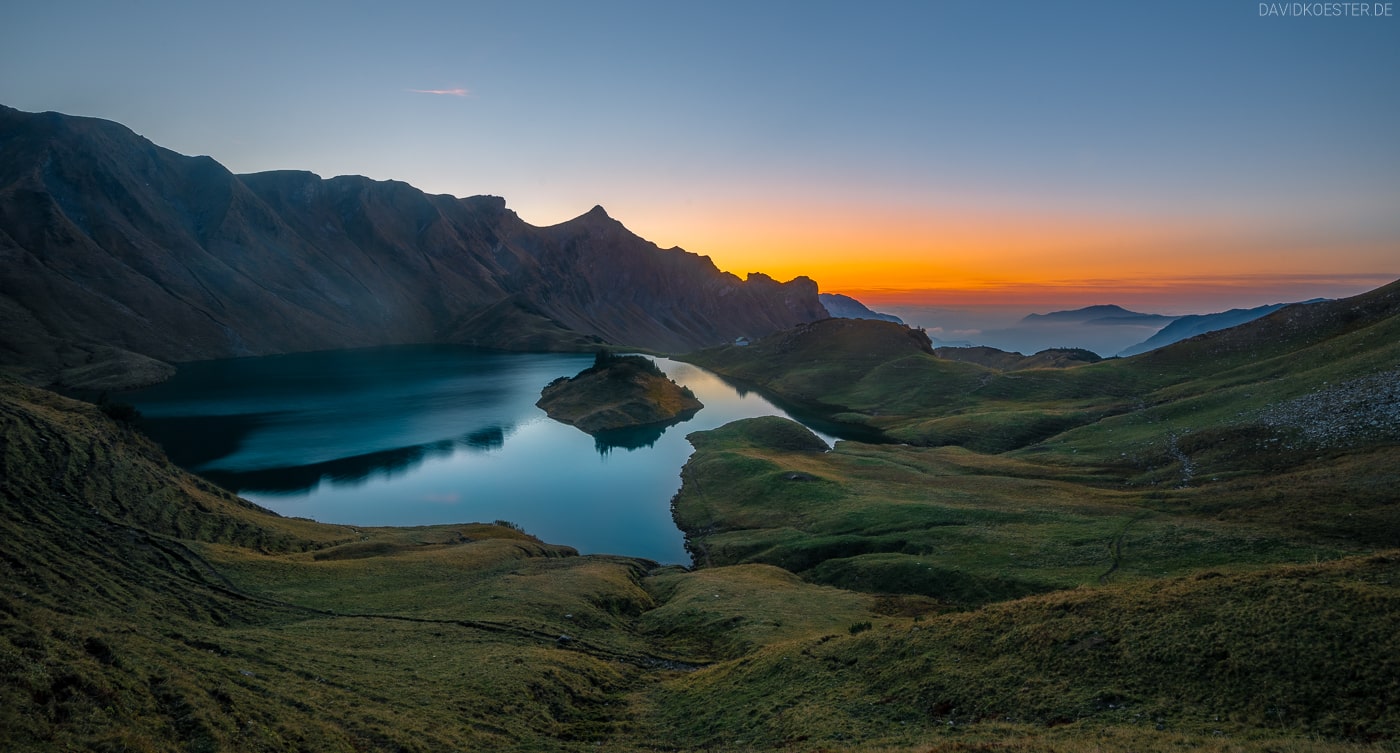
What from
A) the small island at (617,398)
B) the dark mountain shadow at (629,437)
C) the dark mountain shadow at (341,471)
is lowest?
the dark mountain shadow at (629,437)

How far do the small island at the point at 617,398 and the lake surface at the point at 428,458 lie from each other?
530 cm

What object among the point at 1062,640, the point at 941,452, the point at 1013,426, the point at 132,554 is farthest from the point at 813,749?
the point at 1013,426

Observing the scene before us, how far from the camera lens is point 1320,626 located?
23.0 m

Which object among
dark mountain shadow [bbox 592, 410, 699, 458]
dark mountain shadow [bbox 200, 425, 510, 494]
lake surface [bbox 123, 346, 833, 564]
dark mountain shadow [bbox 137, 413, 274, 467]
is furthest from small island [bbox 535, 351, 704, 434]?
dark mountain shadow [bbox 137, 413, 274, 467]

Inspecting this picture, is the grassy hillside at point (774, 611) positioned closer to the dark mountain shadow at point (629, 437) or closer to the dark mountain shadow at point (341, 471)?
the dark mountain shadow at point (341, 471)

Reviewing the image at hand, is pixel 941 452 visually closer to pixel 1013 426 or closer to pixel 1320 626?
pixel 1013 426

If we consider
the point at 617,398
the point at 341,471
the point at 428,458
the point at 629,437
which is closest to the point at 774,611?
the point at 341,471

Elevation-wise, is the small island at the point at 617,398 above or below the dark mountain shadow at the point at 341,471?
above

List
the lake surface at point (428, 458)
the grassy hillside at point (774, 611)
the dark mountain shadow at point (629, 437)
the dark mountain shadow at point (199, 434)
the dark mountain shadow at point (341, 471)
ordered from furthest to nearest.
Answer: the dark mountain shadow at point (629, 437)
the dark mountain shadow at point (199, 434)
the dark mountain shadow at point (341, 471)
the lake surface at point (428, 458)
the grassy hillside at point (774, 611)

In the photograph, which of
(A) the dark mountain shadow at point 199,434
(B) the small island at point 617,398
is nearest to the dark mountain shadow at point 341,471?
(A) the dark mountain shadow at point 199,434

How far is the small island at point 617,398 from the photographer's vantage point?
151 metres

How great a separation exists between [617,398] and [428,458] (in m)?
55.6

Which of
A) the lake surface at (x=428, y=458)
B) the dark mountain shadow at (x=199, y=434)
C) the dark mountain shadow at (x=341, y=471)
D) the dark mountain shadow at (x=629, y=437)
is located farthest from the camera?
the dark mountain shadow at (x=629, y=437)

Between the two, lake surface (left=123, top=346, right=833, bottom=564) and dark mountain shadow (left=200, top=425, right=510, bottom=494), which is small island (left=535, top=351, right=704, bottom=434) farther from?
dark mountain shadow (left=200, top=425, right=510, bottom=494)
